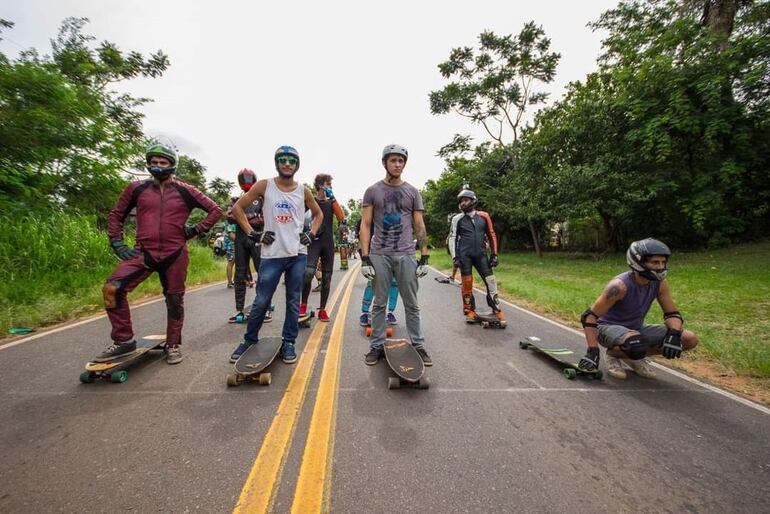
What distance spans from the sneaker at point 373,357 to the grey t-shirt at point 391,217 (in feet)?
3.91

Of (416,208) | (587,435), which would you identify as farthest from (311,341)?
(587,435)

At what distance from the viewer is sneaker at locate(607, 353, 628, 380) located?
3.42m

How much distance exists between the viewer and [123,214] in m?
3.41

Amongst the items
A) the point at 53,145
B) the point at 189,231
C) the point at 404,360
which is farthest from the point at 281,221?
the point at 53,145

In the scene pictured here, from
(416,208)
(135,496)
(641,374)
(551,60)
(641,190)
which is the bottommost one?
(641,374)

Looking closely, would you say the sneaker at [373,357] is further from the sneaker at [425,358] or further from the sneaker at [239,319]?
the sneaker at [239,319]

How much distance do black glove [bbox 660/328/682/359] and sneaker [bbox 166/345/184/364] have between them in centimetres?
533

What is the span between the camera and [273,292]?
349cm

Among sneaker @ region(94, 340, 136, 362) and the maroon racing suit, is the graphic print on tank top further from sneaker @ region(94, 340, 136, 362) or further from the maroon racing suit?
sneaker @ region(94, 340, 136, 362)

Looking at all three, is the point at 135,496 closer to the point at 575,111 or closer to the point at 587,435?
the point at 587,435

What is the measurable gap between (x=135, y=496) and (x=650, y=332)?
15.7ft

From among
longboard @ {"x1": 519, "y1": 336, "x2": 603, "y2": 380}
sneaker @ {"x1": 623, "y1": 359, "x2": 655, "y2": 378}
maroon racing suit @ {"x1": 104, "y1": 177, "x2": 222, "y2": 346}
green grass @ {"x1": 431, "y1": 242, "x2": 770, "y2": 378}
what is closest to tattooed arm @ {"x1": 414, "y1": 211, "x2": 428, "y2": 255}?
longboard @ {"x1": 519, "y1": 336, "x2": 603, "y2": 380}

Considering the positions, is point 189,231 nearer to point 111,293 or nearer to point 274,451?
point 111,293

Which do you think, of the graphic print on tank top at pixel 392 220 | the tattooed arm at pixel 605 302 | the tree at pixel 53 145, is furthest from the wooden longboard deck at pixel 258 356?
the tree at pixel 53 145
